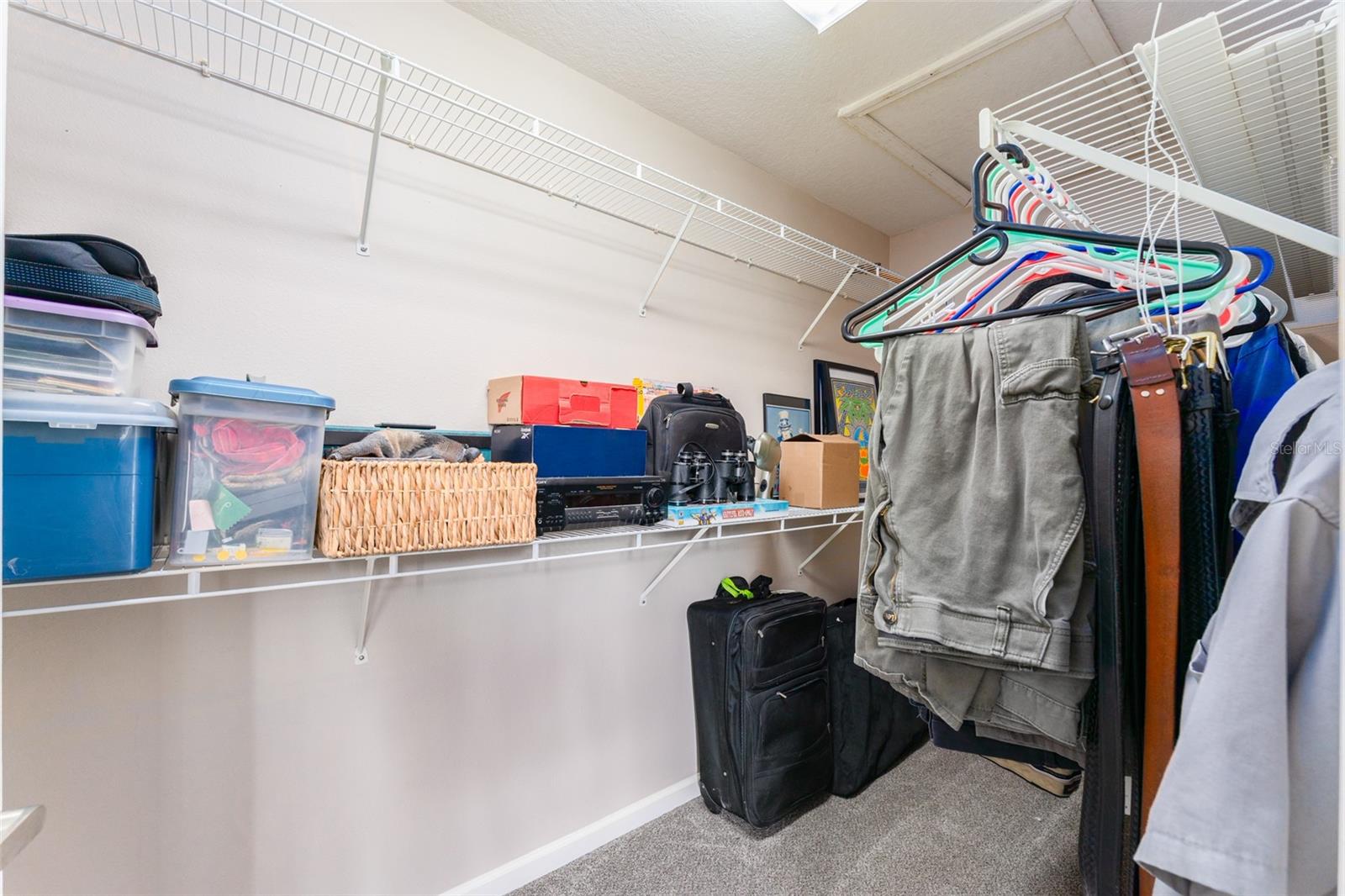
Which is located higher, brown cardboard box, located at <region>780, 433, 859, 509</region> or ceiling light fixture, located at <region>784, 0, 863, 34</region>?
ceiling light fixture, located at <region>784, 0, 863, 34</region>

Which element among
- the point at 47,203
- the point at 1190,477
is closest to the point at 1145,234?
the point at 1190,477

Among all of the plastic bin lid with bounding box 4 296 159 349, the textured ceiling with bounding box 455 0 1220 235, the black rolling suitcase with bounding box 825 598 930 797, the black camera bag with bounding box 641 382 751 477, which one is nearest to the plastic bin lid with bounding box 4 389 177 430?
the plastic bin lid with bounding box 4 296 159 349

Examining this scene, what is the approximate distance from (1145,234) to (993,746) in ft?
2.59

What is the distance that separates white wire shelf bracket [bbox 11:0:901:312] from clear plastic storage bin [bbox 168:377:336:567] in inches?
21.7

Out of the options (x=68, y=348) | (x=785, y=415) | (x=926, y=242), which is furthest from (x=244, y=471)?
(x=926, y=242)

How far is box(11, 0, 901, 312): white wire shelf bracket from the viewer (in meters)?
1.07

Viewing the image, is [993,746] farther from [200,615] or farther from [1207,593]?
[200,615]

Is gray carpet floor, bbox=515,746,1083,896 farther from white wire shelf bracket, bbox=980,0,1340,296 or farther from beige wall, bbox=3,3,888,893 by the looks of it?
white wire shelf bracket, bbox=980,0,1340,296

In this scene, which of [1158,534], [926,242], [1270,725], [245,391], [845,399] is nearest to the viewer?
[1270,725]

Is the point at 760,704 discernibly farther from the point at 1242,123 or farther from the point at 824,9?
the point at 824,9

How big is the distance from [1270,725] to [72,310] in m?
1.46

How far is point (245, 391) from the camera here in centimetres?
95

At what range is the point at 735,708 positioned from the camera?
72.7 inches

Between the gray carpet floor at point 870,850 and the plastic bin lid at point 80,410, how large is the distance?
1469 mm
